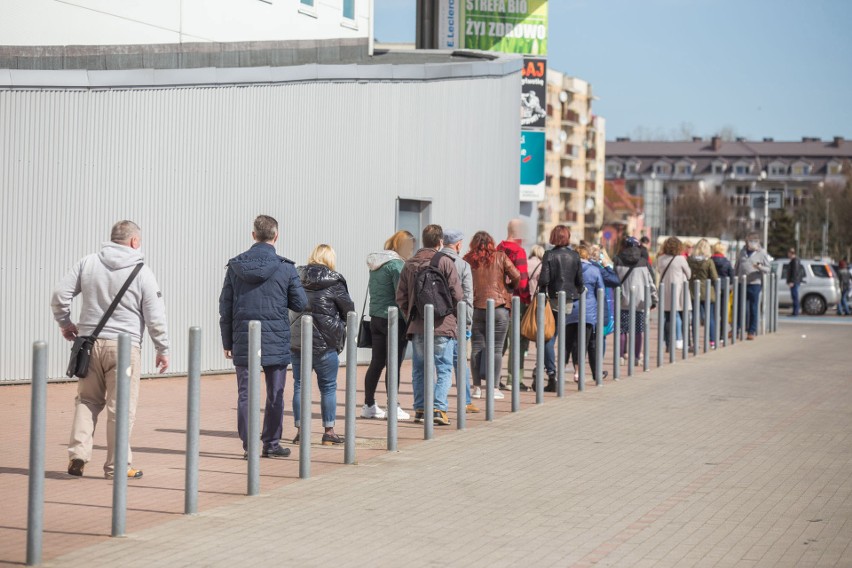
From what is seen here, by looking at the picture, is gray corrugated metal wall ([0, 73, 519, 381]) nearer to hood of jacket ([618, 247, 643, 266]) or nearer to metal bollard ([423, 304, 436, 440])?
hood of jacket ([618, 247, 643, 266])

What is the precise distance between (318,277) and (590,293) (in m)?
5.66

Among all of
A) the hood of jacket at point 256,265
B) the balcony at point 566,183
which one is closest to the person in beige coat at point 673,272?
the hood of jacket at point 256,265

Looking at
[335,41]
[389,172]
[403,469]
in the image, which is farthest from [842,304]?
[403,469]

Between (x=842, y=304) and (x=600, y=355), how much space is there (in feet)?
87.4

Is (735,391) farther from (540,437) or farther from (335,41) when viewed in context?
(335,41)

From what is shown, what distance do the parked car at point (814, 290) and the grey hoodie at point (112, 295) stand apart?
33358 mm

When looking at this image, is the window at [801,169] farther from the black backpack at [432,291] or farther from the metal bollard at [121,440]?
the metal bollard at [121,440]

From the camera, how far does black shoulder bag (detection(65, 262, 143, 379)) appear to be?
9.14 m

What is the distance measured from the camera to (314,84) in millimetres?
17984

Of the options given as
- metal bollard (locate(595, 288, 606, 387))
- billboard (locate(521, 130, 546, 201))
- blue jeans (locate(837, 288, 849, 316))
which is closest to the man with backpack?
metal bollard (locate(595, 288, 606, 387))

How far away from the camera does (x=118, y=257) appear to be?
927 cm

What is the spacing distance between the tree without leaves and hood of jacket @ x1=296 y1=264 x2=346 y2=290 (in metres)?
115

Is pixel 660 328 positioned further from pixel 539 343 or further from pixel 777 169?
pixel 777 169

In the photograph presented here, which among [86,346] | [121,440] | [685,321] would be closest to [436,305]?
[86,346]
